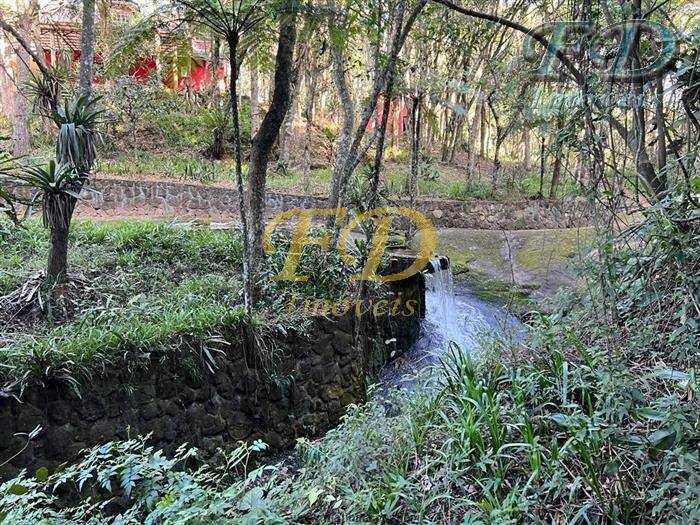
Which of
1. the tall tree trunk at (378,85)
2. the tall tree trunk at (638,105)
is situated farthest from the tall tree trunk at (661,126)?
the tall tree trunk at (378,85)

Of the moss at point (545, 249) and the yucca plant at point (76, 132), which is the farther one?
the moss at point (545, 249)

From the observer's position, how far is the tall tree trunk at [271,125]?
4.03 metres

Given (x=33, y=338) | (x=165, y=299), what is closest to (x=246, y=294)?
(x=165, y=299)

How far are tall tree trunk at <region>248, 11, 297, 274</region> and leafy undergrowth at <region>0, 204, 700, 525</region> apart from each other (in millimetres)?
2477

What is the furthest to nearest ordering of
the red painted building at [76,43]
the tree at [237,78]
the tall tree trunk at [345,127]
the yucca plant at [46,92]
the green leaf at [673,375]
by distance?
the red painted building at [76,43]
the tall tree trunk at [345,127]
the yucca plant at [46,92]
the tree at [237,78]
the green leaf at [673,375]

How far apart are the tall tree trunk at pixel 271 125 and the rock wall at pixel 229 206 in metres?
4.54

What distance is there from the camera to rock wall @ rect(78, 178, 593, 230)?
8.77 metres

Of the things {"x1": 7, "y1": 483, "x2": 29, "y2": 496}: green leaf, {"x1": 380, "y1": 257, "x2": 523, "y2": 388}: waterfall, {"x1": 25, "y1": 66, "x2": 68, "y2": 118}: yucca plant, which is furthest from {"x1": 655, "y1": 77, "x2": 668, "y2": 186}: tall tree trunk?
{"x1": 25, "y1": 66, "x2": 68, "y2": 118}: yucca plant

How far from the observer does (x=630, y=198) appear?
2.51m

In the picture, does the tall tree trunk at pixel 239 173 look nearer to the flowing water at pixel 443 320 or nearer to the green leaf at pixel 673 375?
the flowing water at pixel 443 320

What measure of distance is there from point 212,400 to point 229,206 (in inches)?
249

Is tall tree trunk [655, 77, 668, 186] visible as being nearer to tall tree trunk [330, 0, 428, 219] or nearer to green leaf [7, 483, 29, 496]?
tall tree trunk [330, 0, 428, 219]

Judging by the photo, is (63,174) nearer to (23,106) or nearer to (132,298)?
(132,298)

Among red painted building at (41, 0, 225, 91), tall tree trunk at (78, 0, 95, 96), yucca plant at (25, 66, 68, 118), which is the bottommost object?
yucca plant at (25, 66, 68, 118)
